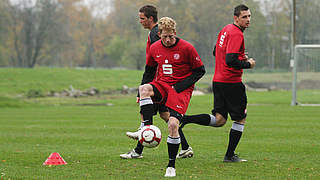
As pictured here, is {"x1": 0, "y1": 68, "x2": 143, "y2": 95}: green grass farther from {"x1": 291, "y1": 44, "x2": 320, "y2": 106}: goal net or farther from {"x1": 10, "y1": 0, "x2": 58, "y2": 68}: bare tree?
{"x1": 291, "y1": 44, "x2": 320, "y2": 106}: goal net

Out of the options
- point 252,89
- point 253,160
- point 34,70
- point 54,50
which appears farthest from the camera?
point 54,50

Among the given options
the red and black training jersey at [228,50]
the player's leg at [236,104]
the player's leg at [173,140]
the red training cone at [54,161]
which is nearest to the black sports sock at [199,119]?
the player's leg at [236,104]

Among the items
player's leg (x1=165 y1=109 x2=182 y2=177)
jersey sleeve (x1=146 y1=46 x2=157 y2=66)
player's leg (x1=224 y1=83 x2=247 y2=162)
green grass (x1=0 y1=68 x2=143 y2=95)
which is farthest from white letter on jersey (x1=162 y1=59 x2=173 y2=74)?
green grass (x1=0 y1=68 x2=143 y2=95)

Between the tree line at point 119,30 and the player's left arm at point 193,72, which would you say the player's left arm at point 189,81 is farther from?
the tree line at point 119,30

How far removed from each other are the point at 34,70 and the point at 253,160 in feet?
150

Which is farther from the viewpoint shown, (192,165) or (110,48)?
(110,48)

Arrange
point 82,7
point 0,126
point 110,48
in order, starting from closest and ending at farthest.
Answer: point 0,126
point 110,48
point 82,7

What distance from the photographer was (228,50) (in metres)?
7.69

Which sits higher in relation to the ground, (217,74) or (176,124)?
(217,74)

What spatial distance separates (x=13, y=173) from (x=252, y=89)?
3454cm

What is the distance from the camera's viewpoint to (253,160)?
8344 millimetres

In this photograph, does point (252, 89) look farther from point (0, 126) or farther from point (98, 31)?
point (98, 31)

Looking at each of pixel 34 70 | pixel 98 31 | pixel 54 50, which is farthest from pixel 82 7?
pixel 34 70

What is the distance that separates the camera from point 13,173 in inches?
287
